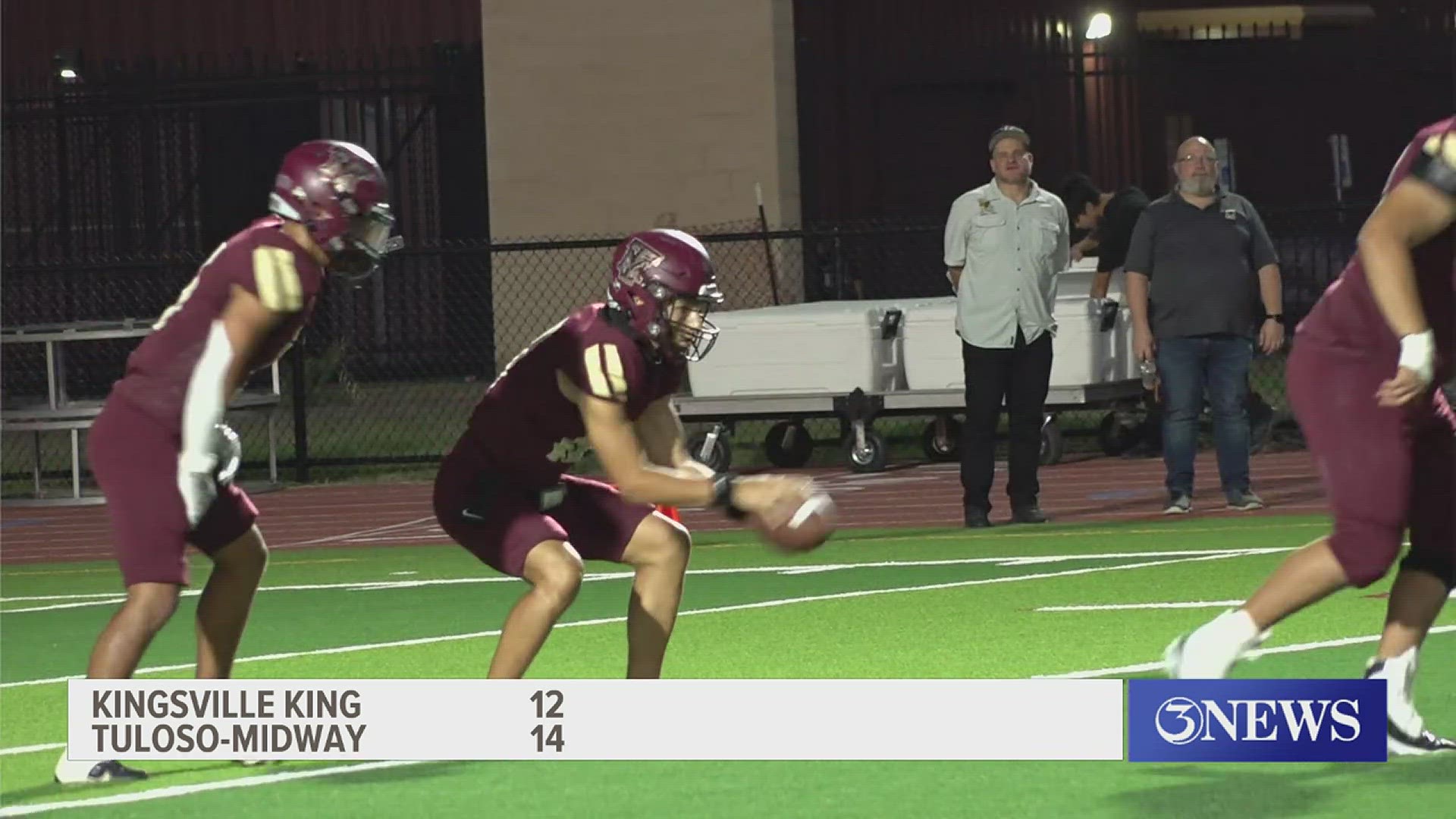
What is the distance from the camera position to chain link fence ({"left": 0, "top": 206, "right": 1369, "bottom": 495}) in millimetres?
25828

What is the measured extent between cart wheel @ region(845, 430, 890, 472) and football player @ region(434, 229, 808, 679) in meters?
12.0

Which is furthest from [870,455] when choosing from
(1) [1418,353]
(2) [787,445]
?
(1) [1418,353]

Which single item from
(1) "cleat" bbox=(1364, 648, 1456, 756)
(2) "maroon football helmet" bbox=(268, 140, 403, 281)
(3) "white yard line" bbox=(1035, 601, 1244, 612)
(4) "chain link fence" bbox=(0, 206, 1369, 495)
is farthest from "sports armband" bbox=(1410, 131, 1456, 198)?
(4) "chain link fence" bbox=(0, 206, 1369, 495)

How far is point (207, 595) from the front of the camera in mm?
8547

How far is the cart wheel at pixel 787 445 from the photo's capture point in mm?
21641

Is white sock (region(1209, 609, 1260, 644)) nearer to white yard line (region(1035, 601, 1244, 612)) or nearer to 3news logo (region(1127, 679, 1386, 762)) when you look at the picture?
3news logo (region(1127, 679, 1386, 762))

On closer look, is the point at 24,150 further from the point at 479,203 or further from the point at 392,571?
the point at 392,571

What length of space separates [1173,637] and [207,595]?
406 cm

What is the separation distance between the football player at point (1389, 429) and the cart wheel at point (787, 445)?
1387 cm

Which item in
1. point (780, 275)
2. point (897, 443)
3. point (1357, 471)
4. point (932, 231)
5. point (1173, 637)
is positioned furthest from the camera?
point (780, 275)

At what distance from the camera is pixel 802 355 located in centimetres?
2105

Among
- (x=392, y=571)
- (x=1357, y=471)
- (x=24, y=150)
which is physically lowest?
(x=392, y=571)

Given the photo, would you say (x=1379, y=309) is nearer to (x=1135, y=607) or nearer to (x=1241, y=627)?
(x=1241, y=627)

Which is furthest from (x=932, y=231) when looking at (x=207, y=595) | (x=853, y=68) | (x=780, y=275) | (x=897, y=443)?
(x=207, y=595)
